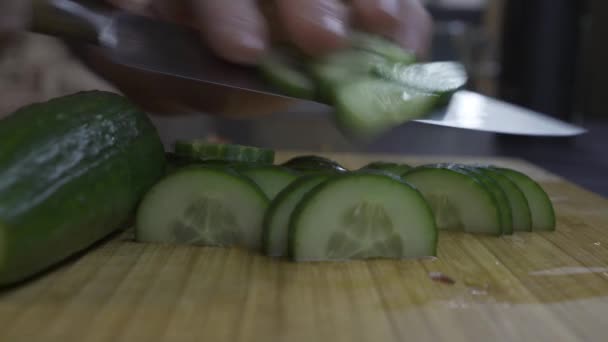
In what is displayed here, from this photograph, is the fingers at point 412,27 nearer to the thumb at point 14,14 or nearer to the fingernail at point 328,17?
the fingernail at point 328,17

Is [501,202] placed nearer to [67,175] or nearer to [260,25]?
[260,25]

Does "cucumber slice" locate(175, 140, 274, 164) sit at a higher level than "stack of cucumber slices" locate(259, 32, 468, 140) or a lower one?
lower

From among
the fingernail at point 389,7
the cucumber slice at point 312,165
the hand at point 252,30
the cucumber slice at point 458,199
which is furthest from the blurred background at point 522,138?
the cucumber slice at point 458,199

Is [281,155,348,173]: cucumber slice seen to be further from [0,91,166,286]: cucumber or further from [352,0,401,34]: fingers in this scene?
[352,0,401,34]: fingers

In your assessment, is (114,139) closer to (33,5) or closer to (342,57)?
(33,5)

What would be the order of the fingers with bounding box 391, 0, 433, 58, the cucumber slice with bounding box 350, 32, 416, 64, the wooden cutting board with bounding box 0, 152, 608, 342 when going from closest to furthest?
the wooden cutting board with bounding box 0, 152, 608, 342 < the cucumber slice with bounding box 350, 32, 416, 64 < the fingers with bounding box 391, 0, 433, 58

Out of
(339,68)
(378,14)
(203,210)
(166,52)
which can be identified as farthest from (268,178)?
(378,14)

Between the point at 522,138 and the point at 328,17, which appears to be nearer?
the point at 328,17

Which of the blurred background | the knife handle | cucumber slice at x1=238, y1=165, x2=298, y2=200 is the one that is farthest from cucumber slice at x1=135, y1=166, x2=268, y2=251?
the blurred background
